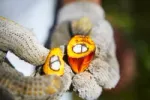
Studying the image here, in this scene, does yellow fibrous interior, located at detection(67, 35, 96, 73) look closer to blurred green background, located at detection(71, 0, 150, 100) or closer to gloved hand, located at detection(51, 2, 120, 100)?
gloved hand, located at detection(51, 2, 120, 100)

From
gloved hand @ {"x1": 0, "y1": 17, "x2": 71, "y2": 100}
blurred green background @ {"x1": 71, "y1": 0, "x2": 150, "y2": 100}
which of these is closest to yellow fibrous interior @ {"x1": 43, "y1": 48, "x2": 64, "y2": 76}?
gloved hand @ {"x1": 0, "y1": 17, "x2": 71, "y2": 100}

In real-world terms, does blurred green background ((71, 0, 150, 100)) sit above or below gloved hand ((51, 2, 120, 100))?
below

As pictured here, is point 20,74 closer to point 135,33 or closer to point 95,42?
point 95,42

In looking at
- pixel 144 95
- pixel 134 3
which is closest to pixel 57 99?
pixel 144 95

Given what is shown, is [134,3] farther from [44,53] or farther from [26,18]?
[44,53]

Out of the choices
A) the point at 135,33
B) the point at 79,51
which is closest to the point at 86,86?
the point at 79,51

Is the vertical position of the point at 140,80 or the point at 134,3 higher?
the point at 134,3
